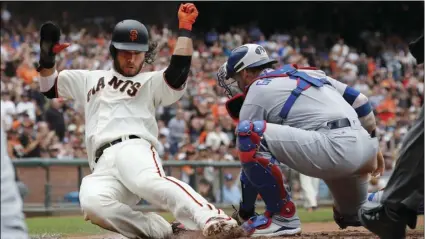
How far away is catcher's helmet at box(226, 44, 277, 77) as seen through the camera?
6336 millimetres

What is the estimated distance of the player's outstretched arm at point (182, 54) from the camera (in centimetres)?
593

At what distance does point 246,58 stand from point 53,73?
1454 mm

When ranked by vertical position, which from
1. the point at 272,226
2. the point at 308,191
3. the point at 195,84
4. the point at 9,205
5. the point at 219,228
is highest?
the point at 9,205

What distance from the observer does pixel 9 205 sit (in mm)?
3096

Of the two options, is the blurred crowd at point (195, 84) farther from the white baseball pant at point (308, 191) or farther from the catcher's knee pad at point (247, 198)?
the catcher's knee pad at point (247, 198)

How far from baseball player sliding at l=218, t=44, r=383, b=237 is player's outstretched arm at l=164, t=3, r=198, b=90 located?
Result: 491mm

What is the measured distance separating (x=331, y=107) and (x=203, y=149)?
370 inches

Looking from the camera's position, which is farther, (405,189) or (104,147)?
(104,147)

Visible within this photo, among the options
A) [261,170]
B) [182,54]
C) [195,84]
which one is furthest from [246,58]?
[195,84]

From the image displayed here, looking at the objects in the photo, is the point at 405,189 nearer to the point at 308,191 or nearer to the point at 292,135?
the point at 292,135

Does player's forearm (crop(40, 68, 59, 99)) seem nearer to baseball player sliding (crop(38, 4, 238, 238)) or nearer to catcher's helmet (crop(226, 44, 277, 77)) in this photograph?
baseball player sliding (crop(38, 4, 238, 238))

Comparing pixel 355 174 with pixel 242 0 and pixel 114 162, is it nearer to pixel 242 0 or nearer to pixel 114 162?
pixel 114 162

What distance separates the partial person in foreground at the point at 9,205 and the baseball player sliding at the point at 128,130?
7.95 feet

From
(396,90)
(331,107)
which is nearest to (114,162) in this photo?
(331,107)
